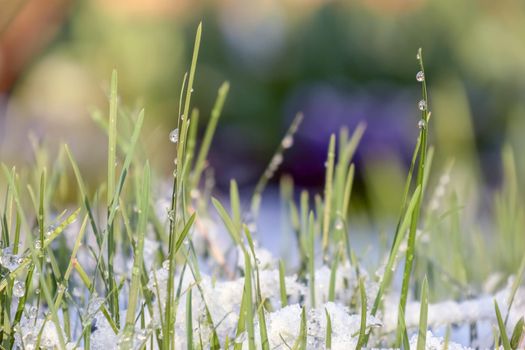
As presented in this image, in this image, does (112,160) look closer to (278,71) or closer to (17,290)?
(17,290)

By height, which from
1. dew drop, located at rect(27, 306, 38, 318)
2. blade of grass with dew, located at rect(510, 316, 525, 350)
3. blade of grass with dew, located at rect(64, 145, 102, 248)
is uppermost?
blade of grass with dew, located at rect(64, 145, 102, 248)

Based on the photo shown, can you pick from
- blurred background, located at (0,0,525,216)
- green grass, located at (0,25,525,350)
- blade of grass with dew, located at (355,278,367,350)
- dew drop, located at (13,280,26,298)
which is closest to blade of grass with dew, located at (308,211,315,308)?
green grass, located at (0,25,525,350)

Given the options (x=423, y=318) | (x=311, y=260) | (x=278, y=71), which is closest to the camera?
(x=423, y=318)

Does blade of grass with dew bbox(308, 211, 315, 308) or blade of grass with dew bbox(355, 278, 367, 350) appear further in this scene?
blade of grass with dew bbox(308, 211, 315, 308)

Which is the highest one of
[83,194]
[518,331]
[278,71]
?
[278,71]

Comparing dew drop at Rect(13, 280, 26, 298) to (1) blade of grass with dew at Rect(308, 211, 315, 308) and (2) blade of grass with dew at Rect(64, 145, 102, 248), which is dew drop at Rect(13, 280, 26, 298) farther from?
(1) blade of grass with dew at Rect(308, 211, 315, 308)

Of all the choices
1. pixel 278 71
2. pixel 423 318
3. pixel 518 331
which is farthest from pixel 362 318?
pixel 278 71

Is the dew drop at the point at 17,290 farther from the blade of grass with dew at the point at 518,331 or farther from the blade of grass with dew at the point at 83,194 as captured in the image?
the blade of grass with dew at the point at 518,331

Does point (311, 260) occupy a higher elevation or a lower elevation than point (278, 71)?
lower

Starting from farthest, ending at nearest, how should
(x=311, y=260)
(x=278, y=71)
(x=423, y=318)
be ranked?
(x=278, y=71)
(x=311, y=260)
(x=423, y=318)

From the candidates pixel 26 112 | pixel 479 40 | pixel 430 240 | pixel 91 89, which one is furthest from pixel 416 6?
pixel 430 240
